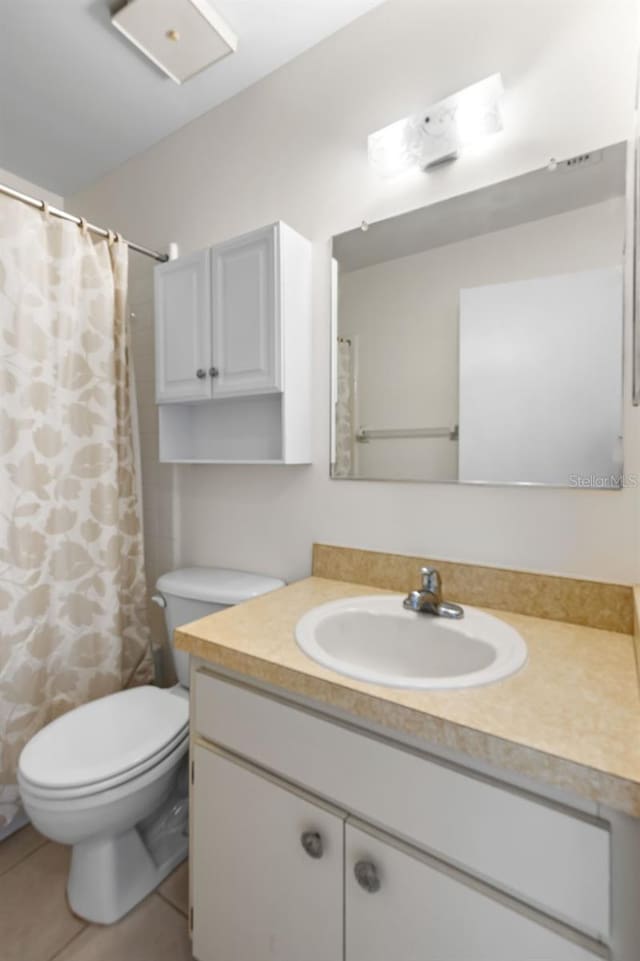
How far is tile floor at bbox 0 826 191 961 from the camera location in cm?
109

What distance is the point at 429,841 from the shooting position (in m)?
0.67

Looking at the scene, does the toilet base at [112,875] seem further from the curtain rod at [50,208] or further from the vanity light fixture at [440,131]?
the vanity light fixture at [440,131]

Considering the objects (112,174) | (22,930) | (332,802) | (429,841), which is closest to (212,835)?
(332,802)

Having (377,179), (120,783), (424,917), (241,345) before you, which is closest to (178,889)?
(120,783)

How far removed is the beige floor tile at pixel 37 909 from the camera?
1.10m

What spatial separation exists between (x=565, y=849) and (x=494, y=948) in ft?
0.69

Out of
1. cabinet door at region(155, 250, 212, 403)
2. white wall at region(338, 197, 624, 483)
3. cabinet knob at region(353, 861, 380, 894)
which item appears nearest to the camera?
cabinet knob at region(353, 861, 380, 894)

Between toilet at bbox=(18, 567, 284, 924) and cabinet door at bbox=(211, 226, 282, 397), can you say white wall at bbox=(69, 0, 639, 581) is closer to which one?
cabinet door at bbox=(211, 226, 282, 397)

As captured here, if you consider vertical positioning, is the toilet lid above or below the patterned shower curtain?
below

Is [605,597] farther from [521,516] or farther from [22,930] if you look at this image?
[22,930]

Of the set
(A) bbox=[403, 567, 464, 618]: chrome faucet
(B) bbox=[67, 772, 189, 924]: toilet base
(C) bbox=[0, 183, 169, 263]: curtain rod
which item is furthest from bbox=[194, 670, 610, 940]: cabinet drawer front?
(C) bbox=[0, 183, 169, 263]: curtain rod

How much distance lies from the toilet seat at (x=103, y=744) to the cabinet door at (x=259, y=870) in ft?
0.81

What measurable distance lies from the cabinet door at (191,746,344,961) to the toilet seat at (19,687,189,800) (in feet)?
0.81

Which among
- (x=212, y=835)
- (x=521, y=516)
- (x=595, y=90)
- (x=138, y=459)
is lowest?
(x=212, y=835)
